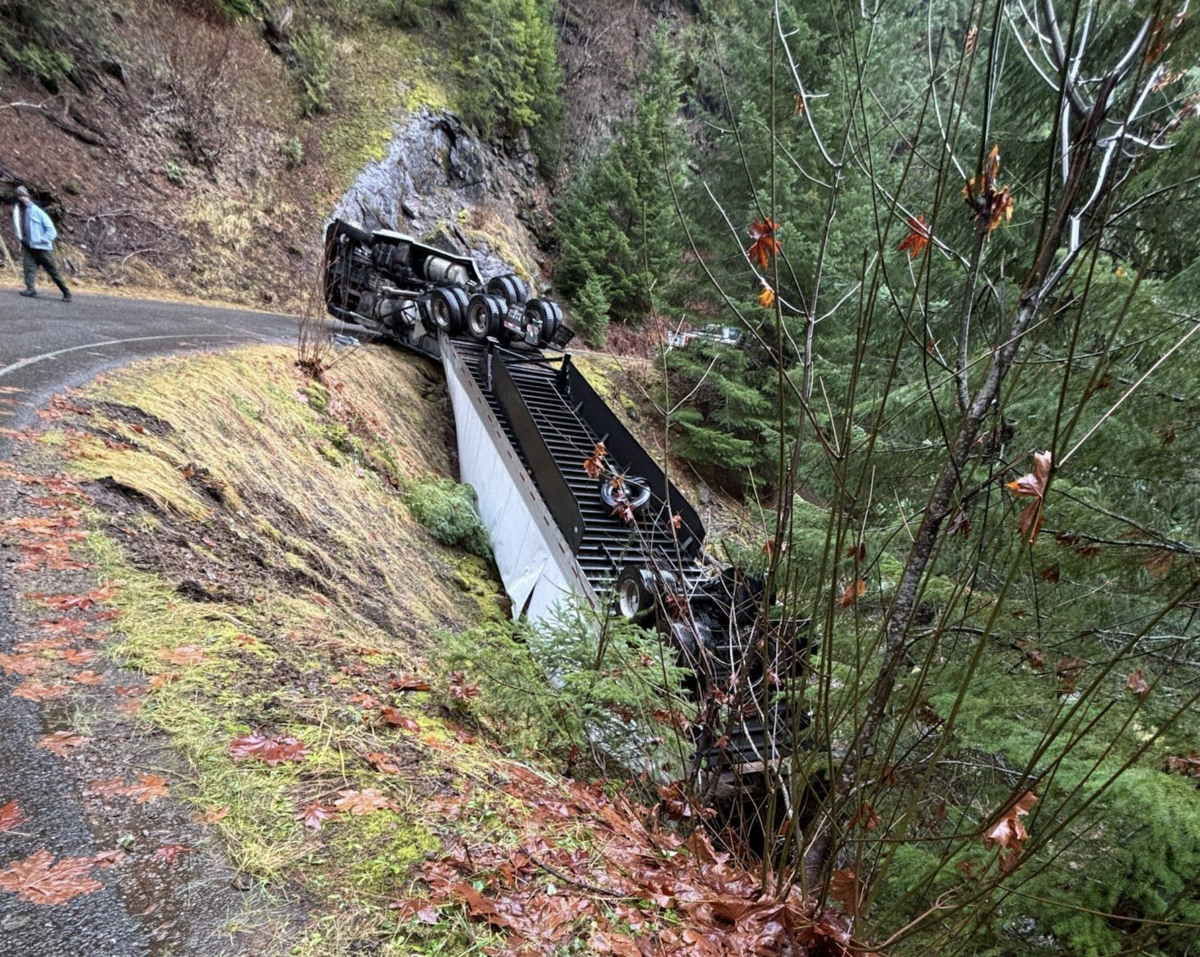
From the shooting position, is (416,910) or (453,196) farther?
(453,196)

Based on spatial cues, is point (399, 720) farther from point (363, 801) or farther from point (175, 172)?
point (175, 172)

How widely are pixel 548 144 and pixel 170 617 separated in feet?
78.5

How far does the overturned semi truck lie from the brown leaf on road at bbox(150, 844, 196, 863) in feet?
7.52

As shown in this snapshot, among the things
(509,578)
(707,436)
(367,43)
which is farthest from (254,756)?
(367,43)

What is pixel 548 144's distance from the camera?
22516 mm

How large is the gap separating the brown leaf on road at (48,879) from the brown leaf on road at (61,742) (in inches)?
14.7

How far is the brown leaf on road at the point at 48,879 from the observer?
4.39 feet

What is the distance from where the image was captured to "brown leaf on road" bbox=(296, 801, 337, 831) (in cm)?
176

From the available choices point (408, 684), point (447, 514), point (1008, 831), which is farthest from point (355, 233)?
point (1008, 831)

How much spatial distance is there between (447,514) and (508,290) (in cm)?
481

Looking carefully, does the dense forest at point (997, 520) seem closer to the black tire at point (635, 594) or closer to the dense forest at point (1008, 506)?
the dense forest at point (1008, 506)

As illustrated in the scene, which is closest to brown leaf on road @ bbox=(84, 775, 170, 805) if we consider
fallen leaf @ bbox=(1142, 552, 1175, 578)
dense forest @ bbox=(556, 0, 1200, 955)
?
dense forest @ bbox=(556, 0, 1200, 955)

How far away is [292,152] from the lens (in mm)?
14977

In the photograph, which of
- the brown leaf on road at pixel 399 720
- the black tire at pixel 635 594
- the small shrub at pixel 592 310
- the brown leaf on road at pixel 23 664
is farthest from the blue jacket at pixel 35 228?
the small shrub at pixel 592 310
